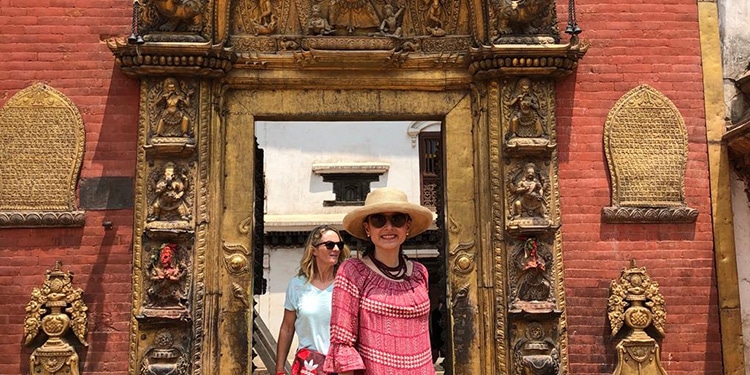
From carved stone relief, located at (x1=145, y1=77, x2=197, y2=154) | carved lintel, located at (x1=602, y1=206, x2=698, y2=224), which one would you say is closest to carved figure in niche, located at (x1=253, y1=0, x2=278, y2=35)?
carved stone relief, located at (x1=145, y1=77, x2=197, y2=154)

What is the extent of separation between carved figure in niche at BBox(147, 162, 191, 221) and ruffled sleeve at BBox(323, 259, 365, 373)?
3.43 m

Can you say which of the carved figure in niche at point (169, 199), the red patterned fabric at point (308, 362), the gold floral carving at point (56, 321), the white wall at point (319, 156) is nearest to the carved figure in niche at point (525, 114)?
the red patterned fabric at point (308, 362)

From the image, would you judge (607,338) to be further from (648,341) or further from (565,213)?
(565,213)

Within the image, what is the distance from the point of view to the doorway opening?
18.4m

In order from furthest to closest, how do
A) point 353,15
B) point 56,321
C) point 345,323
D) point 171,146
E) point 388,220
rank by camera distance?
point 353,15
point 171,146
point 56,321
point 388,220
point 345,323

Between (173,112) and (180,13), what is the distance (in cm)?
96

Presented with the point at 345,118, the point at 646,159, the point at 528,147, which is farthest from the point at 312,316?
the point at 646,159

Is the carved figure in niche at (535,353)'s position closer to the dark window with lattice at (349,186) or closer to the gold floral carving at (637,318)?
the gold floral carving at (637,318)

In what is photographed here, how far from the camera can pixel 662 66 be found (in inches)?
319

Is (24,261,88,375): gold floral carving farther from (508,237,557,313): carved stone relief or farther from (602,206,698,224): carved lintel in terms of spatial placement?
(602,206,698,224): carved lintel

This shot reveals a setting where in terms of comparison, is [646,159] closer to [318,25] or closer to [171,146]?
[318,25]

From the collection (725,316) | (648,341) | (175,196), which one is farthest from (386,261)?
(725,316)

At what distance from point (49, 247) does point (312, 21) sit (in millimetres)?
3354

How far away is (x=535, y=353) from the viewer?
7.46 m
